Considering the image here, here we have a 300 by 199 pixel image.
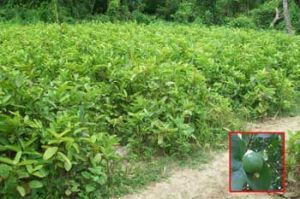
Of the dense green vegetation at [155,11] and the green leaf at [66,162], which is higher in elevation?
the dense green vegetation at [155,11]

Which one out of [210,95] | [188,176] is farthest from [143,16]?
[188,176]

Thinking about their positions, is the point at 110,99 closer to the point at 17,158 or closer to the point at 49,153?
the point at 49,153

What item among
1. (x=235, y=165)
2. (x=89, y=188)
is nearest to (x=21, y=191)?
(x=89, y=188)

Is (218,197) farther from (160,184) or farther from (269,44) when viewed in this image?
(269,44)

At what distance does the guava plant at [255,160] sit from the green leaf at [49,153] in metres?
1.31

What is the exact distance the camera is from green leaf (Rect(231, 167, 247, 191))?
2826mm

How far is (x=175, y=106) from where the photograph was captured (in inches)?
197

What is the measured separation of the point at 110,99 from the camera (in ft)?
16.9

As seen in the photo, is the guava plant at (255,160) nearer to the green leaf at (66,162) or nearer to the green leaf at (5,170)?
the green leaf at (66,162)

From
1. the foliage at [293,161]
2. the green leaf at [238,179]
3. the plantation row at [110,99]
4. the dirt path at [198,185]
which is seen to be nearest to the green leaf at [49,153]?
the plantation row at [110,99]

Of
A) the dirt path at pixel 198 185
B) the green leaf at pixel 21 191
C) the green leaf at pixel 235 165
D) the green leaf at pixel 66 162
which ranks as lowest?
the dirt path at pixel 198 185

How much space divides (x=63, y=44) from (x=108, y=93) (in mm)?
2317

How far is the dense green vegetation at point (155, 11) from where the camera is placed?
572 inches

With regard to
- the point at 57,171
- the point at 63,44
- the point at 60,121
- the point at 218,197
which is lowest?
the point at 218,197
